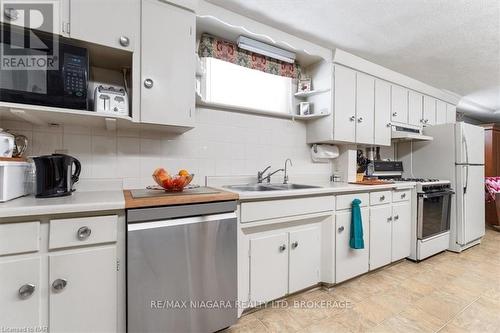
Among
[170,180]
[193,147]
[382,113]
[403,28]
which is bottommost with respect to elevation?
[170,180]

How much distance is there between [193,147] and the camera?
199 centimetres

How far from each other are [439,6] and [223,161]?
2.14 m

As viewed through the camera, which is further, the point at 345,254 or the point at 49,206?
the point at 345,254

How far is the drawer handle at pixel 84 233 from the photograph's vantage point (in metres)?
1.08

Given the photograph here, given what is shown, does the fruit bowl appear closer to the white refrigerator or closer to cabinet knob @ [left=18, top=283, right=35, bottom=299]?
cabinet knob @ [left=18, top=283, right=35, bottom=299]

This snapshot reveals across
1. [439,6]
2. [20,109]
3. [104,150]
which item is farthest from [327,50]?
[20,109]

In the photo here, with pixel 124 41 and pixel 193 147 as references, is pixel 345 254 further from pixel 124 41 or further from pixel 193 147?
pixel 124 41

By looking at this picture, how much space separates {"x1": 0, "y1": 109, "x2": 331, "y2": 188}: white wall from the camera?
62.5 inches

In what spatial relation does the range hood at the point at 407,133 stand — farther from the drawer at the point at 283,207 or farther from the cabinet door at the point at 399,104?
the drawer at the point at 283,207

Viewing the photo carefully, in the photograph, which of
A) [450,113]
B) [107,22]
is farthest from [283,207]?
[450,113]

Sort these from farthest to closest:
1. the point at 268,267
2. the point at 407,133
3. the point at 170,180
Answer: the point at 407,133
the point at 268,267
the point at 170,180

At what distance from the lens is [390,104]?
2.94 metres

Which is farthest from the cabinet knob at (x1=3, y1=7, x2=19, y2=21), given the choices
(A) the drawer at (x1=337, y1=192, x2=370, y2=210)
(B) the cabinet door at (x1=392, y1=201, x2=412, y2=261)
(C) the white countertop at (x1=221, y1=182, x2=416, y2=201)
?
(B) the cabinet door at (x1=392, y1=201, x2=412, y2=261)

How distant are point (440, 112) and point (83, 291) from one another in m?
4.79
